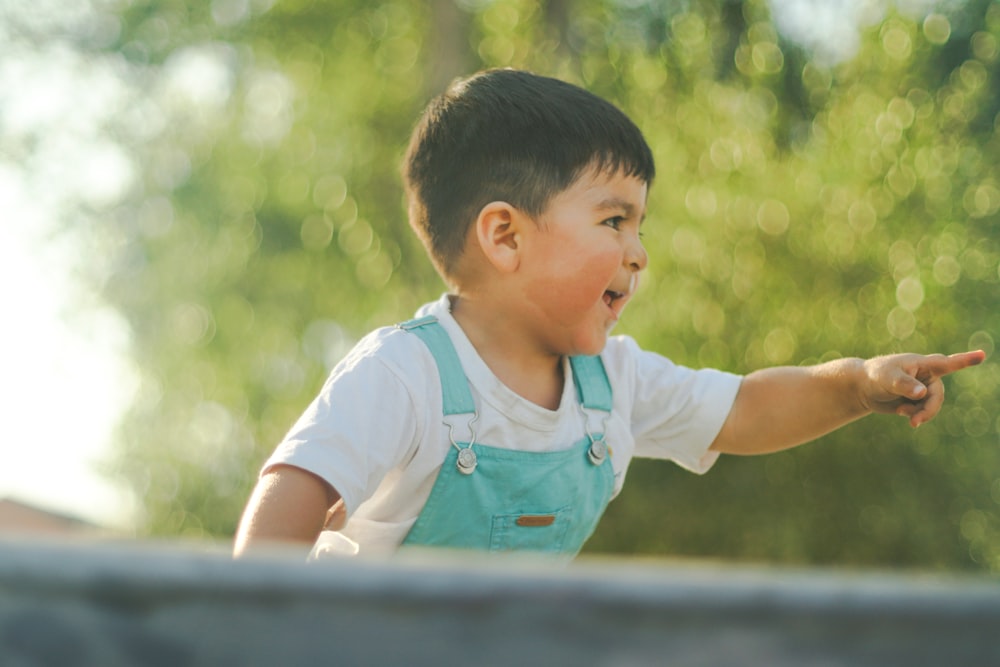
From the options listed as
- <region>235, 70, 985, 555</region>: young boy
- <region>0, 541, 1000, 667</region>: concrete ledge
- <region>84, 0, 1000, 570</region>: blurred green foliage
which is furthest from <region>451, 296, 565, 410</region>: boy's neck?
<region>84, 0, 1000, 570</region>: blurred green foliage

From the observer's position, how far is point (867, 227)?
16.8 feet

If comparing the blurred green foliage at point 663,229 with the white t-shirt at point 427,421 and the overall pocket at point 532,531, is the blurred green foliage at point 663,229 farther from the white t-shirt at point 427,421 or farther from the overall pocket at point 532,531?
the overall pocket at point 532,531

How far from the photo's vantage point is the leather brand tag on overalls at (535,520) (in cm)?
186

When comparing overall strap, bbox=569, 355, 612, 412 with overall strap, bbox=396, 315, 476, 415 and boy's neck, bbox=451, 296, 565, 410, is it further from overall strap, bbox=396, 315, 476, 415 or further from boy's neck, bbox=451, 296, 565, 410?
overall strap, bbox=396, 315, 476, 415

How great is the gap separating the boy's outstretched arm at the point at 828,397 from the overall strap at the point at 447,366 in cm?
63

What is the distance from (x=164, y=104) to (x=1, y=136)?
1184 millimetres

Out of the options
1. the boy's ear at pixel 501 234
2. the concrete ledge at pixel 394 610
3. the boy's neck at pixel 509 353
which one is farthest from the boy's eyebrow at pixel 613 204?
the concrete ledge at pixel 394 610

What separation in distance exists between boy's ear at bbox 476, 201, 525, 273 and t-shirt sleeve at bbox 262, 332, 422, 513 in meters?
0.35

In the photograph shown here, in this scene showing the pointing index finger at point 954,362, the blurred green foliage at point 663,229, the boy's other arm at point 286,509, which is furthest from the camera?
the blurred green foliage at point 663,229

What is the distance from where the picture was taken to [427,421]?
1743mm

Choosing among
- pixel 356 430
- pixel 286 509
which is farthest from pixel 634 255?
pixel 286 509

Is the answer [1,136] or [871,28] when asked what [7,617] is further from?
[1,136]

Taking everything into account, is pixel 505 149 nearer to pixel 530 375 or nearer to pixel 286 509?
pixel 530 375

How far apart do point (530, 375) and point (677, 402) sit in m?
0.36
